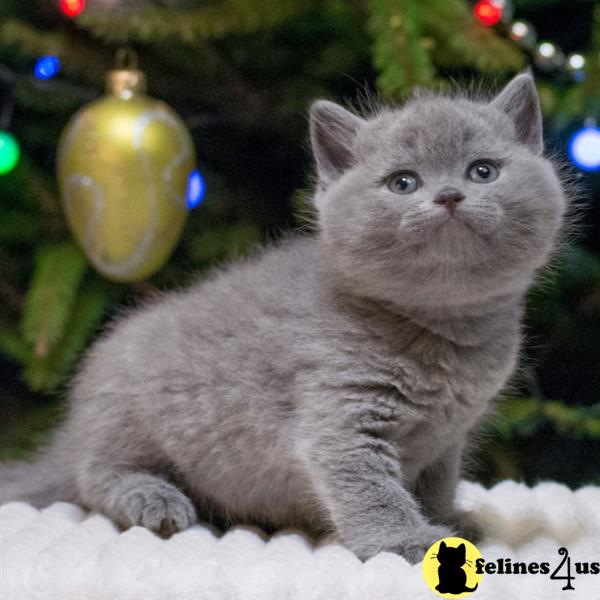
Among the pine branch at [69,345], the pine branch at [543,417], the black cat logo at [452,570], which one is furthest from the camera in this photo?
the pine branch at [69,345]

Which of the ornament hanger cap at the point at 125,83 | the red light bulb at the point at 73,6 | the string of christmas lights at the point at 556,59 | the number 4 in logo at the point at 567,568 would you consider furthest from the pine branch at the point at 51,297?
the number 4 in logo at the point at 567,568

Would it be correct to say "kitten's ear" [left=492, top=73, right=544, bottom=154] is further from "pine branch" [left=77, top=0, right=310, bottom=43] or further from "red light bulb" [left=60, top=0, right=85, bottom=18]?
"red light bulb" [left=60, top=0, right=85, bottom=18]

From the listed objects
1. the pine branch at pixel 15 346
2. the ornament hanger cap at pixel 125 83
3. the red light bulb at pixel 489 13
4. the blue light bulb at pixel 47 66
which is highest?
the red light bulb at pixel 489 13

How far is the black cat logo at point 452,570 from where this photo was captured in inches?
38.1

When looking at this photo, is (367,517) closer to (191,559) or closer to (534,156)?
(191,559)

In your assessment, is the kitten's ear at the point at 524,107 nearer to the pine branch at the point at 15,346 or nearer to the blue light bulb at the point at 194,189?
the blue light bulb at the point at 194,189

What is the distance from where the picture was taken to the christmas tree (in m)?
1.65

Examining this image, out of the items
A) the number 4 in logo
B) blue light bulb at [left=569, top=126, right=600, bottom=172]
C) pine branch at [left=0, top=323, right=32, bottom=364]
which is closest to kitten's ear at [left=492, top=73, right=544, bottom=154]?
blue light bulb at [left=569, top=126, right=600, bottom=172]

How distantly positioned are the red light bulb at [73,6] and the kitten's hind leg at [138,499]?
836 millimetres

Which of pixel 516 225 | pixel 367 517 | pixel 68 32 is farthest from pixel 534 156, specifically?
pixel 68 32

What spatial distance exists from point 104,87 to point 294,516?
1083 mm

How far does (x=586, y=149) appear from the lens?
1.63m

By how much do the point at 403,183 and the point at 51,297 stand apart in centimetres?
86

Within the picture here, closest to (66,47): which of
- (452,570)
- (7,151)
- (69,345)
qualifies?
(7,151)
